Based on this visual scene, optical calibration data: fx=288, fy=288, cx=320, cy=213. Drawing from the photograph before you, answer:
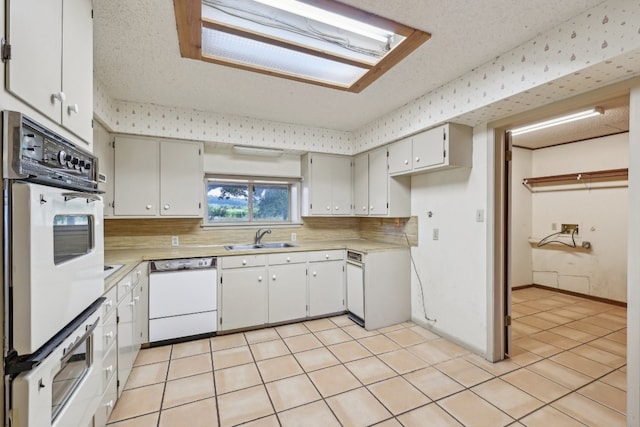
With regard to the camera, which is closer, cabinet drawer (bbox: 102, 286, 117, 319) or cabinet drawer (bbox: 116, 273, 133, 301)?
cabinet drawer (bbox: 102, 286, 117, 319)

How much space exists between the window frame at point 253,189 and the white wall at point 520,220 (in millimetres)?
3671

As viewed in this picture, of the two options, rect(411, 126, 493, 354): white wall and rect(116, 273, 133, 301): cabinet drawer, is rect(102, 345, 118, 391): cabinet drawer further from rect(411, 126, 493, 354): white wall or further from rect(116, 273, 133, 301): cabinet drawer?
rect(411, 126, 493, 354): white wall

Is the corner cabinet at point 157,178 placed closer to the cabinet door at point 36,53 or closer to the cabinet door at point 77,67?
the cabinet door at point 77,67

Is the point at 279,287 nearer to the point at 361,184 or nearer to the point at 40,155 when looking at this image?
the point at 361,184

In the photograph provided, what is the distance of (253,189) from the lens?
400cm

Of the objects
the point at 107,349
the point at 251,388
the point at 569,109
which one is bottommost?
the point at 251,388

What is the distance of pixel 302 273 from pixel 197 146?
6.30 ft

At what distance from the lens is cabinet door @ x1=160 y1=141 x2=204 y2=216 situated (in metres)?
3.19

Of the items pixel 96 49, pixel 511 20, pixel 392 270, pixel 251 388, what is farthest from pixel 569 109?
pixel 96 49

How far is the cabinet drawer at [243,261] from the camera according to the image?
3088 mm

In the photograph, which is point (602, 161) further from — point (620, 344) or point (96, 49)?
point (96, 49)

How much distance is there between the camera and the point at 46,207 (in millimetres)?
892

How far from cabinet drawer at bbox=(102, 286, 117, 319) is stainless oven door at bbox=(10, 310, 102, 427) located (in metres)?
0.22

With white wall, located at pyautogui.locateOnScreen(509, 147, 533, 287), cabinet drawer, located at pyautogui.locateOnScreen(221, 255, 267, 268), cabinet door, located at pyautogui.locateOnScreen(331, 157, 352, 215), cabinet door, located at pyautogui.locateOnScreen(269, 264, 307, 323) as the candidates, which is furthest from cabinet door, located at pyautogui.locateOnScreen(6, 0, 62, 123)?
white wall, located at pyautogui.locateOnScreen(509, 147, 533, 287)
